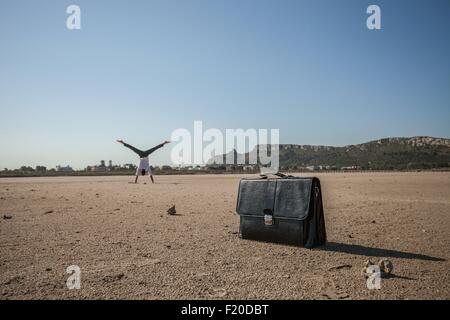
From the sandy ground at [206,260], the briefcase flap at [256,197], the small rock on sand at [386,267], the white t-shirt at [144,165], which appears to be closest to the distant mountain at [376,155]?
the white t-shirt at [144,165]

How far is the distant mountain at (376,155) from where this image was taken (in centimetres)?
9656

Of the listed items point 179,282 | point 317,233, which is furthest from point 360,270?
point 179,282

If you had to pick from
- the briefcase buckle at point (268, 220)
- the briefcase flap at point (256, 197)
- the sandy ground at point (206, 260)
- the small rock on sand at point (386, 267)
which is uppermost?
the briefcase flap at point (256, 197)

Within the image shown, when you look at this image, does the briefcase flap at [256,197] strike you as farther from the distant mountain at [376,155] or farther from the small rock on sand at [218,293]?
the distant mountain at [376,155]

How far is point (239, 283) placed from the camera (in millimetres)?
3799

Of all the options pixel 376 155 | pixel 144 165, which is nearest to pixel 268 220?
pixel 144 165

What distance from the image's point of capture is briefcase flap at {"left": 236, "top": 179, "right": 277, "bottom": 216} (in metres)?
5.66

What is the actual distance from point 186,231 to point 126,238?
1253 mm

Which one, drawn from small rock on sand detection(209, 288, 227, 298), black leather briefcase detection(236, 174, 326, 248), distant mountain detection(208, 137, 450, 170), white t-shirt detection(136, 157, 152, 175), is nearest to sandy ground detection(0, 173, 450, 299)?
small rock on sand detection(209, 288, 227, 298)

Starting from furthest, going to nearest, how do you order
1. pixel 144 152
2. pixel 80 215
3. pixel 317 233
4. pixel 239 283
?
pixel 144 152 → pixel 80 215 → pixel 317 233 → pixel 239 283

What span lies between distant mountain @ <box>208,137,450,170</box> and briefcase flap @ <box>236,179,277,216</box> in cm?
8340

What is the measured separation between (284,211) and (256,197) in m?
0.67
